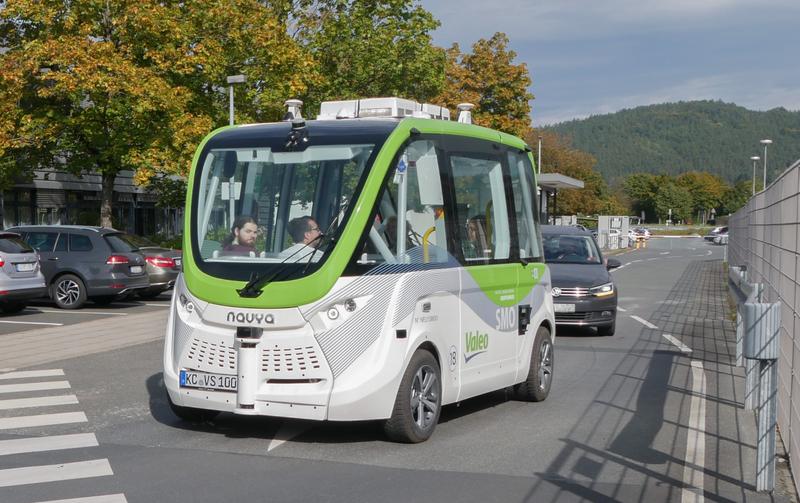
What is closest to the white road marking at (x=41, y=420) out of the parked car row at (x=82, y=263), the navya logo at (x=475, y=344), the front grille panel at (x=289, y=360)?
the front grille panel at (x=289, y=360)

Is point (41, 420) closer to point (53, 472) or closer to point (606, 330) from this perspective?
point (53, 472)

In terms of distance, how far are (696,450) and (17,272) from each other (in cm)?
1403

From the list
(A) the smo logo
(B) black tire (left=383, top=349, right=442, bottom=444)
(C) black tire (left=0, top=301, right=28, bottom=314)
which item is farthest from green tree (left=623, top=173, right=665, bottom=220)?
(B) black tire (left=383, top=349, right=442, bottom=444)

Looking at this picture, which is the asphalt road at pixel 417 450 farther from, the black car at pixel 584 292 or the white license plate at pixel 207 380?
the black car at pixel 584 292

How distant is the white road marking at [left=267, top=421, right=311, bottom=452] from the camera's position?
8245 mm

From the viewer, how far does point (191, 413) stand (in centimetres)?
885

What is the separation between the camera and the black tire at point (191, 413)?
8752 millimetres

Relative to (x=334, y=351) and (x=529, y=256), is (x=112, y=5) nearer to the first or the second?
(x=529, y=256)

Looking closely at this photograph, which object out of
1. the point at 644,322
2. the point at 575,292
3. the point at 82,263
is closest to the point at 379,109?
the point at 575,292

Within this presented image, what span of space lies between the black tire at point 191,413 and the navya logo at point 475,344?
7.52 ft

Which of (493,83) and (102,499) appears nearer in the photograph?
(102,499)

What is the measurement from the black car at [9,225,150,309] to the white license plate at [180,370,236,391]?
1372 centimetres

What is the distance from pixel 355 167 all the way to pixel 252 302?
53.2 inches

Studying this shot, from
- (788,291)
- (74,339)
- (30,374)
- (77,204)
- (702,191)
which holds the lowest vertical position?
(74,339)
